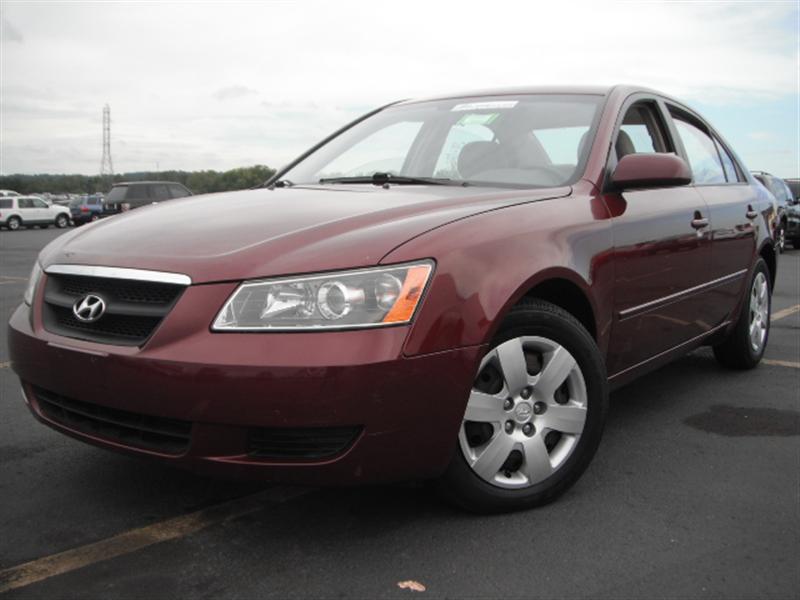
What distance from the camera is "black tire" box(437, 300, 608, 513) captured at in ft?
8.54

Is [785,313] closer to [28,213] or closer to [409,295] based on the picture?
[409,295]

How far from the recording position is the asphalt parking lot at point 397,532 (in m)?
2.29

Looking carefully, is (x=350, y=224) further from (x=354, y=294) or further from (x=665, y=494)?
(x=665, y=494)

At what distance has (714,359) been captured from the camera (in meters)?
5.38

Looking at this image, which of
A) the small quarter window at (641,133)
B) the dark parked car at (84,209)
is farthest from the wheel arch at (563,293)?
the dark parked car at (84,209)

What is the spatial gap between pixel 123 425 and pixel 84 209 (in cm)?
3984

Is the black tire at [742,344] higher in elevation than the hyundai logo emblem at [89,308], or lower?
lower


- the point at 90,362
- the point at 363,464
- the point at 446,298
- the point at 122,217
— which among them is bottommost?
the point at 363,464

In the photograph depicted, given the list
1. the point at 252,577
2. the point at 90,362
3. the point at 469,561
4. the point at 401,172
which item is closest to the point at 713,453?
the point at 469,561

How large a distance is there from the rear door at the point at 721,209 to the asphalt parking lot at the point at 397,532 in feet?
3.19

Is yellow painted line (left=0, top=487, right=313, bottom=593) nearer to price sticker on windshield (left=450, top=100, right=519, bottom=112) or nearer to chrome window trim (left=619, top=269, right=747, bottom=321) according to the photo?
chrome window trim (left=619, top=269, right=747, bottom=321)

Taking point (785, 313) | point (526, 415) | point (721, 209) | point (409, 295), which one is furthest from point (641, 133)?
point (785, 313)

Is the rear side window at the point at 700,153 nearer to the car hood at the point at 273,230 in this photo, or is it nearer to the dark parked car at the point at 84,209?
the car hood at the point at 273,230

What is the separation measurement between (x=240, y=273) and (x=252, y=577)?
874 mm
